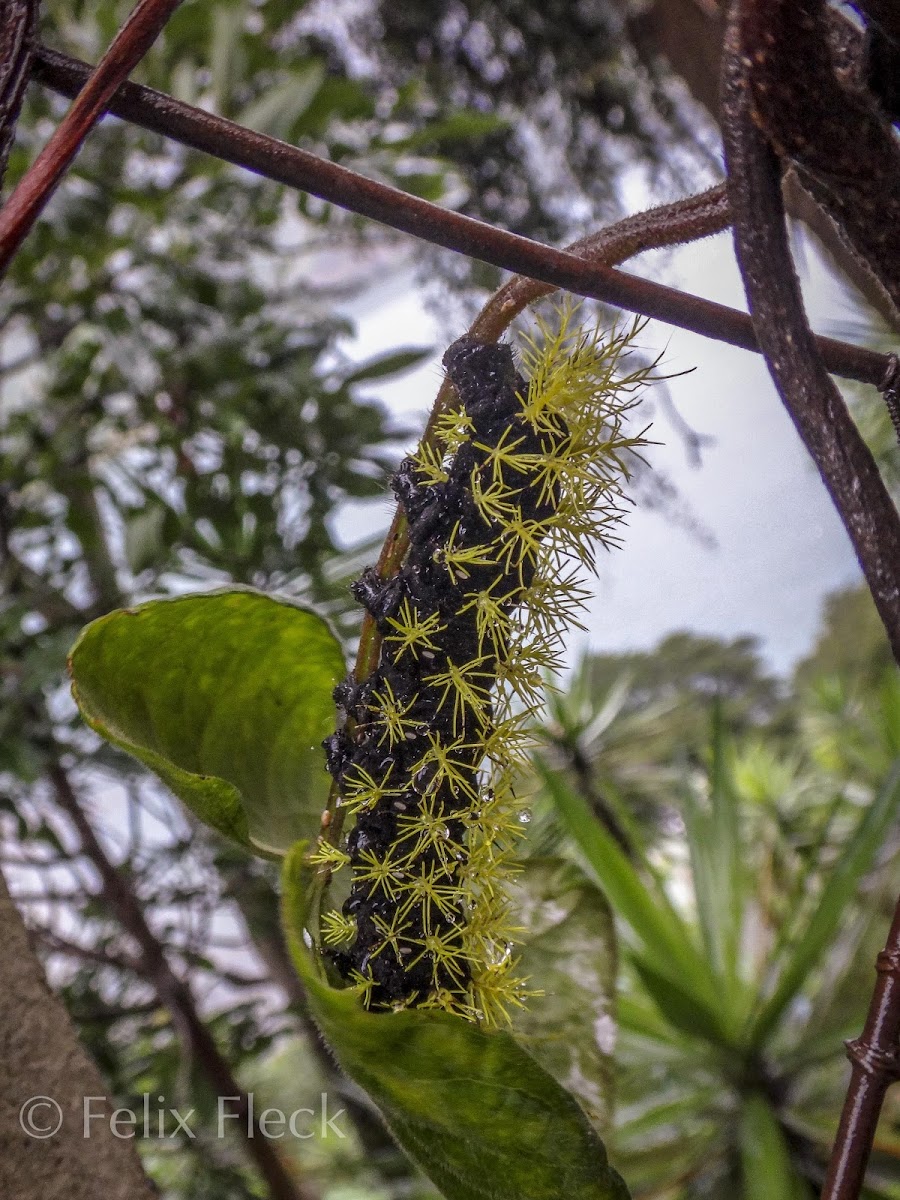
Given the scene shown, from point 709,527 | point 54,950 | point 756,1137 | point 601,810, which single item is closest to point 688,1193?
point 756,1137

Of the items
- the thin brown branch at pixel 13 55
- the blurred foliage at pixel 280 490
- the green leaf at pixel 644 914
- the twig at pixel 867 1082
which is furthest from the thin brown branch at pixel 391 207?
the green leaf at pixel 644 914

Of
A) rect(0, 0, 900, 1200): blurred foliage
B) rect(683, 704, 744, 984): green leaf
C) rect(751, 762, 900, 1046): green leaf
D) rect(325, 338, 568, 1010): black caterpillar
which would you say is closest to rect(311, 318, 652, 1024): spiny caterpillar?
rect(325, 338, 568, 1010): black caterpillar

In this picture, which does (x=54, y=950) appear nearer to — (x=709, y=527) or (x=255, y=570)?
(x=255, y=570)

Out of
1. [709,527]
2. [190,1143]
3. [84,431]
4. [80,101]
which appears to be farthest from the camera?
[709,527]

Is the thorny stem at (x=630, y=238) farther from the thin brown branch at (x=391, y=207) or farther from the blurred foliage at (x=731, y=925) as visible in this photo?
the blurred foliage at (x=731, y=925)

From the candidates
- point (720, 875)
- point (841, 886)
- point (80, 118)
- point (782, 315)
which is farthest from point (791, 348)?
point (720, 875)

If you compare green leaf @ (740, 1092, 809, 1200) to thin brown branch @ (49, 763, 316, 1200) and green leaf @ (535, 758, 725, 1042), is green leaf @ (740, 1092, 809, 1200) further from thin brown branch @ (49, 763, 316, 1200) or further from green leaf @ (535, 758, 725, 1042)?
Result: thin brown branch @ (49, 763, 316, 1200)

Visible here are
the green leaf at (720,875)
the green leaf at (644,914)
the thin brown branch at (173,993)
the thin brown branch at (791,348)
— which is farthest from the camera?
the green leaf at (720,875)

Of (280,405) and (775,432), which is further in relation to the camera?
(775,432)
